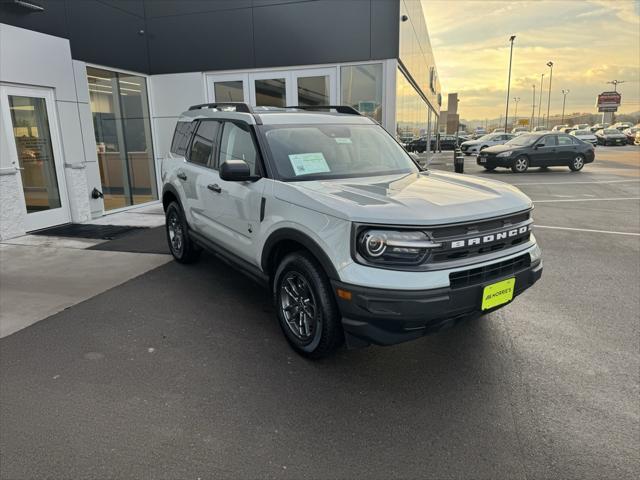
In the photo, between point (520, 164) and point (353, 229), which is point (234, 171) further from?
point (520, 164)

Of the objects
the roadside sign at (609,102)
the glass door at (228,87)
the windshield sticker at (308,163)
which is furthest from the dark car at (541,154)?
the roadside sign at (609,102)

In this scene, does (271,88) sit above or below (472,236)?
above

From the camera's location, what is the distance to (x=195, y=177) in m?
5.10

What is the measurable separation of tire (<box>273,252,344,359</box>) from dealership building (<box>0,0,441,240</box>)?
20.8ft

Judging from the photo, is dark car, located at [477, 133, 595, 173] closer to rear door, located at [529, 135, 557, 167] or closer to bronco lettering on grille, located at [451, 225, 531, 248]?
rear door, located at [529, 135, 557, 167]

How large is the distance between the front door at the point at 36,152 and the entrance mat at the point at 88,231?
0.68 feet

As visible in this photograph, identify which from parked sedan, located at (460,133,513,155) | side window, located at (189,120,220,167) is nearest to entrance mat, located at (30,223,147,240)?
side window, located at (189,120,220,167)

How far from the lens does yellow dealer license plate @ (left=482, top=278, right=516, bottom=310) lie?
3025 millimetres

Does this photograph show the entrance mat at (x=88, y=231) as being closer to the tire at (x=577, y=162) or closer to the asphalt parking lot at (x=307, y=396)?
the asphalt parking lot at (x=307, y=396)

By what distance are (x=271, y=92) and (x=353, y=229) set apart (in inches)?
342

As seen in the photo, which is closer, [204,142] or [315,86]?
[204,142]

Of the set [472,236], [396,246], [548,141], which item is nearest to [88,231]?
[396,246]

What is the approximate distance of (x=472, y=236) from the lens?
9.88 feet

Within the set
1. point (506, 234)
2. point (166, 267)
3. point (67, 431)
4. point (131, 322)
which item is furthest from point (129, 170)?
point (506, 234)
